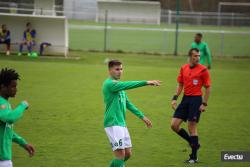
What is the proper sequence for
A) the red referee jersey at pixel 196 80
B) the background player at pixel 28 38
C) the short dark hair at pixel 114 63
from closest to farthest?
the short dark hair at pixel 114 63, the red referee jersey at pixel 196 80, the background player at pixel 28 38

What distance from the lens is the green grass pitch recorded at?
11.5 metres

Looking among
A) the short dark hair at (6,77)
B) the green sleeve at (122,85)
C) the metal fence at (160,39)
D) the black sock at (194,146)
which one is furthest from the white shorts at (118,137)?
the metal fence at (160,39)

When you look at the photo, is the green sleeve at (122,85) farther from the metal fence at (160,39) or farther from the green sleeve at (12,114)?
the metal fence at (160,39)

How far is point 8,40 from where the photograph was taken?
31062 millimetres

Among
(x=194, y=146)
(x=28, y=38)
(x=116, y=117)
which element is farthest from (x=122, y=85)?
(x=28, y=38)

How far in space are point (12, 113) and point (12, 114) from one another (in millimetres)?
12

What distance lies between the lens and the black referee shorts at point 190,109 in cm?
1113

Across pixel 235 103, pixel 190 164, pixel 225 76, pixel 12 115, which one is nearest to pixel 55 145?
pixel 190 164

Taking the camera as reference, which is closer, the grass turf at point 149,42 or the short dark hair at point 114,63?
the short dark hair at point 114,63

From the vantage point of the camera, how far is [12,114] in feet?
21.9

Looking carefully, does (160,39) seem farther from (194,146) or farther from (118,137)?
(118,137)

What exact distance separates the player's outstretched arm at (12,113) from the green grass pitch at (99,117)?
395 centimetres

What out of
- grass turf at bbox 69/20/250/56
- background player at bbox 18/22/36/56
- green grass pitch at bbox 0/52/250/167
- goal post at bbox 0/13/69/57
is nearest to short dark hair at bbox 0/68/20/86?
green grass pitch at bbox 0/52/250/167

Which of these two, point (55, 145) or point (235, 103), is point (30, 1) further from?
point (55, 145)
